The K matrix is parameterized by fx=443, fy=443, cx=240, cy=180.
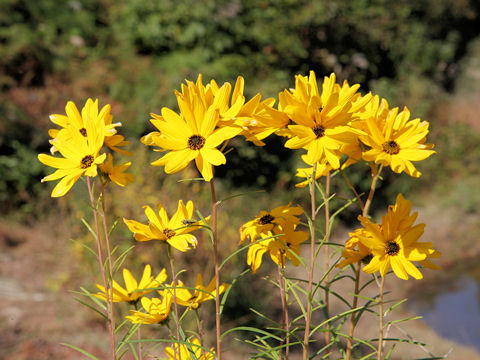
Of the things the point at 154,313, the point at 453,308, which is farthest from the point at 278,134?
the point at 453,308

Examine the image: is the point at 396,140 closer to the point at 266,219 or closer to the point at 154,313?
the point at 266,219

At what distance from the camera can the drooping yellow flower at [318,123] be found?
3.12 feet

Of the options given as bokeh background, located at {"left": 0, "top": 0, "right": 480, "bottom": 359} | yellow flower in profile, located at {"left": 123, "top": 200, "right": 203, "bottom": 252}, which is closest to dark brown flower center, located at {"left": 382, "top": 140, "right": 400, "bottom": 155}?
yellow flower in profile, located at {"left": 123, "top": 200, "right": 203, "bottom": 252}

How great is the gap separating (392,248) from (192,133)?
558mm

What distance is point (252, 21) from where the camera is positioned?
6648 millimetres

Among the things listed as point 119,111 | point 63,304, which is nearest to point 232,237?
point 63,304

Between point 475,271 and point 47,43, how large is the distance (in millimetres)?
6628

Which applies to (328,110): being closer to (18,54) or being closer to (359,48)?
(18,54)

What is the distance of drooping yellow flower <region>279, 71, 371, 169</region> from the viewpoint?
0.95 meters

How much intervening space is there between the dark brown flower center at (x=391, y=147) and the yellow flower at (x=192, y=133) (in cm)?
38

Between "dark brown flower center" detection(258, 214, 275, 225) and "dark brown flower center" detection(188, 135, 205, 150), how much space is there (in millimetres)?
305

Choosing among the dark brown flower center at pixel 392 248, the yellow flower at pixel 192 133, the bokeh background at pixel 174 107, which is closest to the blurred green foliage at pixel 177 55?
the bokeh background at pixel 174 107

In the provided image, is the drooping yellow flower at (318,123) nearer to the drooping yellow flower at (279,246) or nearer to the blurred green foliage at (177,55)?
the drooping yellow flower at (279,246)

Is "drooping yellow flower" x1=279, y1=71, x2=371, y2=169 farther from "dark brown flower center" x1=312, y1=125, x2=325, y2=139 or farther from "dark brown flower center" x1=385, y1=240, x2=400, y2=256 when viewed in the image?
"dark brown flower center" x1=385, y1=240, x2=400, y2=256
